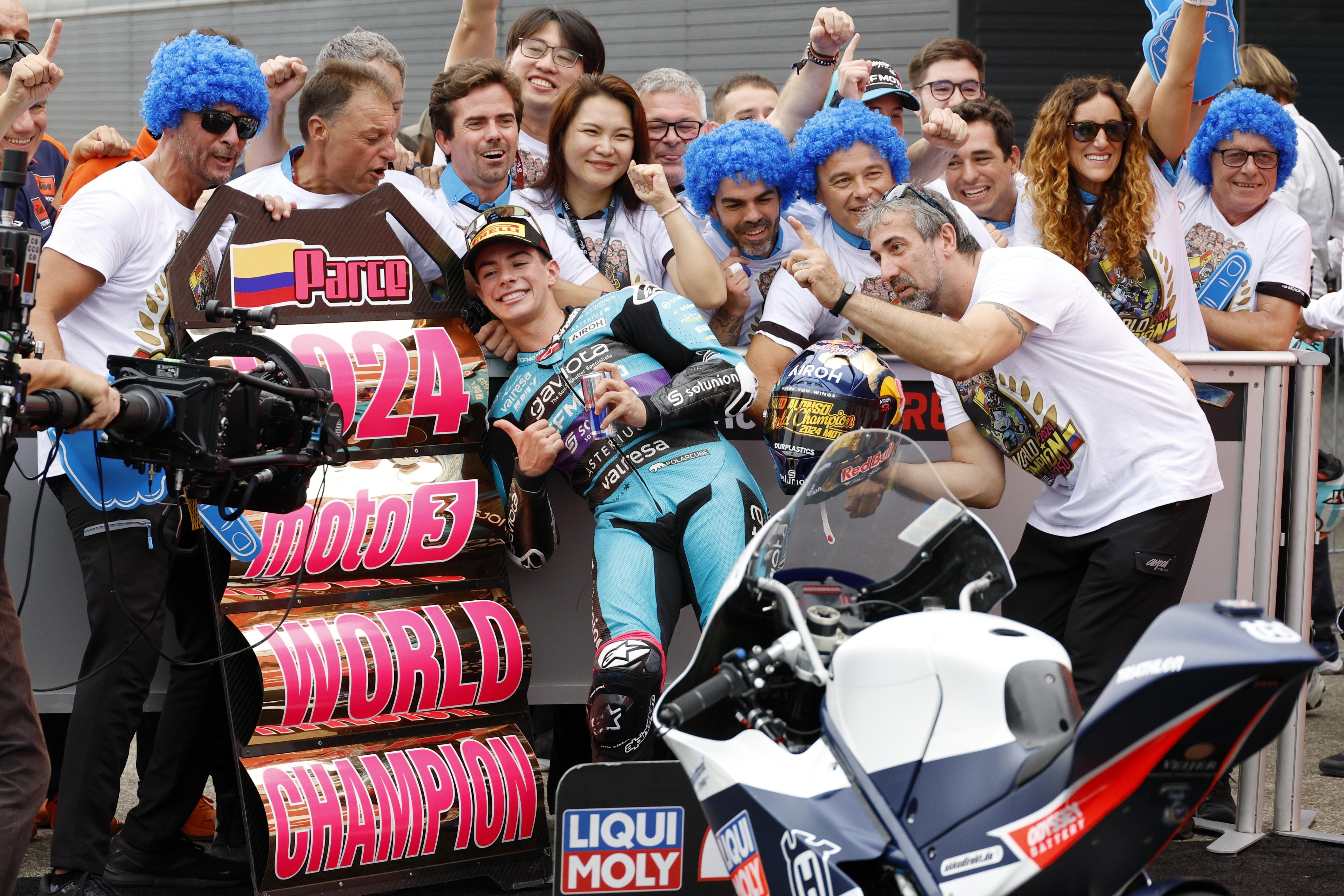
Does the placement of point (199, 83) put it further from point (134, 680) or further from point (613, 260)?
point (134, 680)

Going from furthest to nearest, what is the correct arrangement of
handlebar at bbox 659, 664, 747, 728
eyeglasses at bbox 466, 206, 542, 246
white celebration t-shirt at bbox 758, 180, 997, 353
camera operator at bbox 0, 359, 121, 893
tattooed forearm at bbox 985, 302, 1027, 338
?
white celebration t-shirt at bbox 758, 180, 997, 353 → eyeglasses at bbox 466, 206, 542, 246 → tattooed forearm at bbox 985, 302, 1027, 338 → camera operator at bbox 0, 359, 121, 893 → handlebar at bbox 659, 664, 747, 728

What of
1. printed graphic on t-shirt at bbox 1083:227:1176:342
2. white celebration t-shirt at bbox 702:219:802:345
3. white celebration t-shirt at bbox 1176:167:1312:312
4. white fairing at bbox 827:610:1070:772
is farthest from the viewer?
white celebration t-shirt at bbox 1176:167:1312:312

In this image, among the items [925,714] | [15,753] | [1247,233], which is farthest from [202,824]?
[1247,233]

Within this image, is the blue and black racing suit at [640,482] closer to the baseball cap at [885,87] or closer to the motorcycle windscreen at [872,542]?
the motorcycle windscreen at [872,542]

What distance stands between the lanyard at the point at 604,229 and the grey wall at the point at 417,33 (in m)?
6.22

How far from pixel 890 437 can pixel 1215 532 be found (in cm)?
210

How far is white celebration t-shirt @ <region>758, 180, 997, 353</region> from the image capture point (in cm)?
440

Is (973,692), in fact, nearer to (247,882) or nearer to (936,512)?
(936,512)

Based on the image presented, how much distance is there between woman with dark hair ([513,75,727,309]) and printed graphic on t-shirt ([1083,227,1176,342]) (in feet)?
4.23

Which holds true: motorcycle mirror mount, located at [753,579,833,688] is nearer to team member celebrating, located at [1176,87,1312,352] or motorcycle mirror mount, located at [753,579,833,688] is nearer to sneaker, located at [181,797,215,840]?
sneaker, located at [181,797,215,840]

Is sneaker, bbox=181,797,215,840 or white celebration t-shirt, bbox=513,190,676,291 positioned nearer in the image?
sneaker, bbox=181,797,215,840

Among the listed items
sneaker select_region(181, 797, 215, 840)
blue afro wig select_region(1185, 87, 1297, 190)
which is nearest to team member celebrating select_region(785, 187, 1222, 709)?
blue afro wig select_region(1185, 87, 1297, 190)

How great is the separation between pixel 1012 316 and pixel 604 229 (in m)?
1.80

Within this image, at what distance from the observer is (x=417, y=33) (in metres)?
11.7
